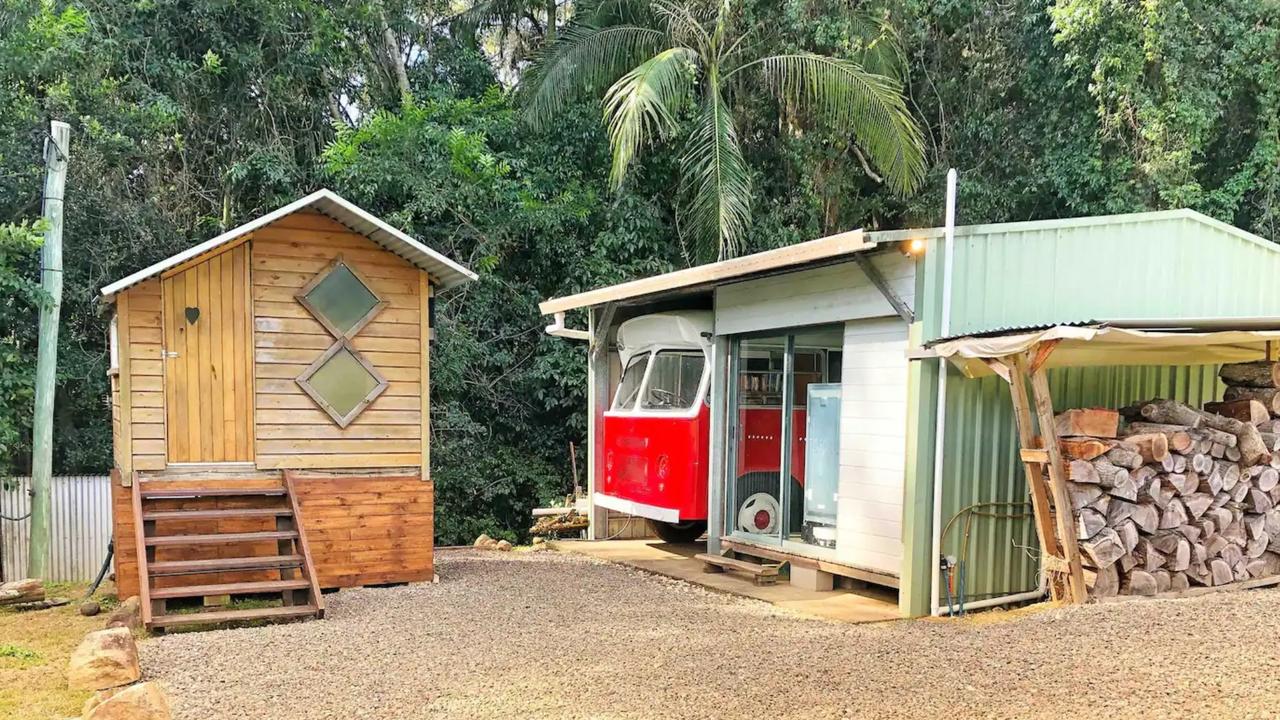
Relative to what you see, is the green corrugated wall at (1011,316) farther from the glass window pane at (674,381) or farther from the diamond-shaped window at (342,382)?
the diamond-shaped window at (342,382)

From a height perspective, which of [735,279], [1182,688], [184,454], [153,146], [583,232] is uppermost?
[153,146]

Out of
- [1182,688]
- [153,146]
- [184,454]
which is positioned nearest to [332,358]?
[184,454]

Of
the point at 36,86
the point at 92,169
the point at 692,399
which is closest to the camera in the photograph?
the point at 692,399

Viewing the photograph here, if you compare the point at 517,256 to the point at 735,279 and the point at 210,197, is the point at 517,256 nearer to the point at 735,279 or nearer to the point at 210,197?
the point at 210,197

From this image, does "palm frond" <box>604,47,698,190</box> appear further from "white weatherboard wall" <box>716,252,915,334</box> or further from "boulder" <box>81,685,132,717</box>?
"boulder" <box>81,685,132,717</box>

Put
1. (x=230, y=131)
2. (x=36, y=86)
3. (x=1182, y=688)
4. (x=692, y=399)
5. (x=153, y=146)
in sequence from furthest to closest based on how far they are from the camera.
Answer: (x=230, y=131), (x=153, y=146), (x=36, y=86), (x=692, y=399), (x=1182, y=688)

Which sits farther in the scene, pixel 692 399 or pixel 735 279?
pixel 692 399

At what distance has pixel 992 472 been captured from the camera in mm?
6863

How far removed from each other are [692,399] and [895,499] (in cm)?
285

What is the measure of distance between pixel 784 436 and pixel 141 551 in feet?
16.9

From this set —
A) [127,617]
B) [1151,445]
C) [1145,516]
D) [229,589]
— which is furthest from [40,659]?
[1151,445]

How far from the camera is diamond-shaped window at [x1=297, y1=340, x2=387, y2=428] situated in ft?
25.1

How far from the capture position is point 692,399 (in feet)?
30.5

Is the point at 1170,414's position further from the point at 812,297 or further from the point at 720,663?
the point at 720,663
